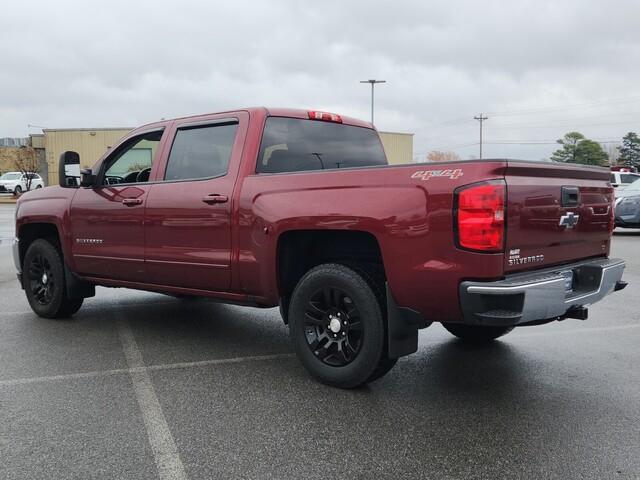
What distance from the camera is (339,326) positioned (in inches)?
155

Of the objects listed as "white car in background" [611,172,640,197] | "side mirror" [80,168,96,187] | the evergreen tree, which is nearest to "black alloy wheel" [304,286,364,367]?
"side mirror" [80,168,96,187]

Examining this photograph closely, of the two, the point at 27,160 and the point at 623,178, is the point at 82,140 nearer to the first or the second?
the point at 27,160

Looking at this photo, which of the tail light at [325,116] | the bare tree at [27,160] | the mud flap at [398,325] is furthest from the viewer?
the bare tree at [27,160]

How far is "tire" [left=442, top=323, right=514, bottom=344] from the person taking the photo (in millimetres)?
5039

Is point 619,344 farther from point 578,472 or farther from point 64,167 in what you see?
point 64,167

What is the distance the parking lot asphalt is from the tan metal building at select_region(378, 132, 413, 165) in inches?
1730

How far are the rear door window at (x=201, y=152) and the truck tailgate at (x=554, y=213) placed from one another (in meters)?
2.22

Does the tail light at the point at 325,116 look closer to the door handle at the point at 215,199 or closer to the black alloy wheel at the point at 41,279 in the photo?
the door handle at the point at 215,199

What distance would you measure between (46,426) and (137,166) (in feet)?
9.36

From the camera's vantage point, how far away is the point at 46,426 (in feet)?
11.1

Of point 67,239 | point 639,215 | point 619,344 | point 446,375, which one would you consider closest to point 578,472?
point 446,375

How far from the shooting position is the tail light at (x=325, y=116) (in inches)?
198

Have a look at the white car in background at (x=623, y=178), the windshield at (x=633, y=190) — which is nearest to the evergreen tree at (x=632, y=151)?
the white car in background at (x=623, y=178)

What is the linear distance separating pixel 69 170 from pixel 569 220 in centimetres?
444
